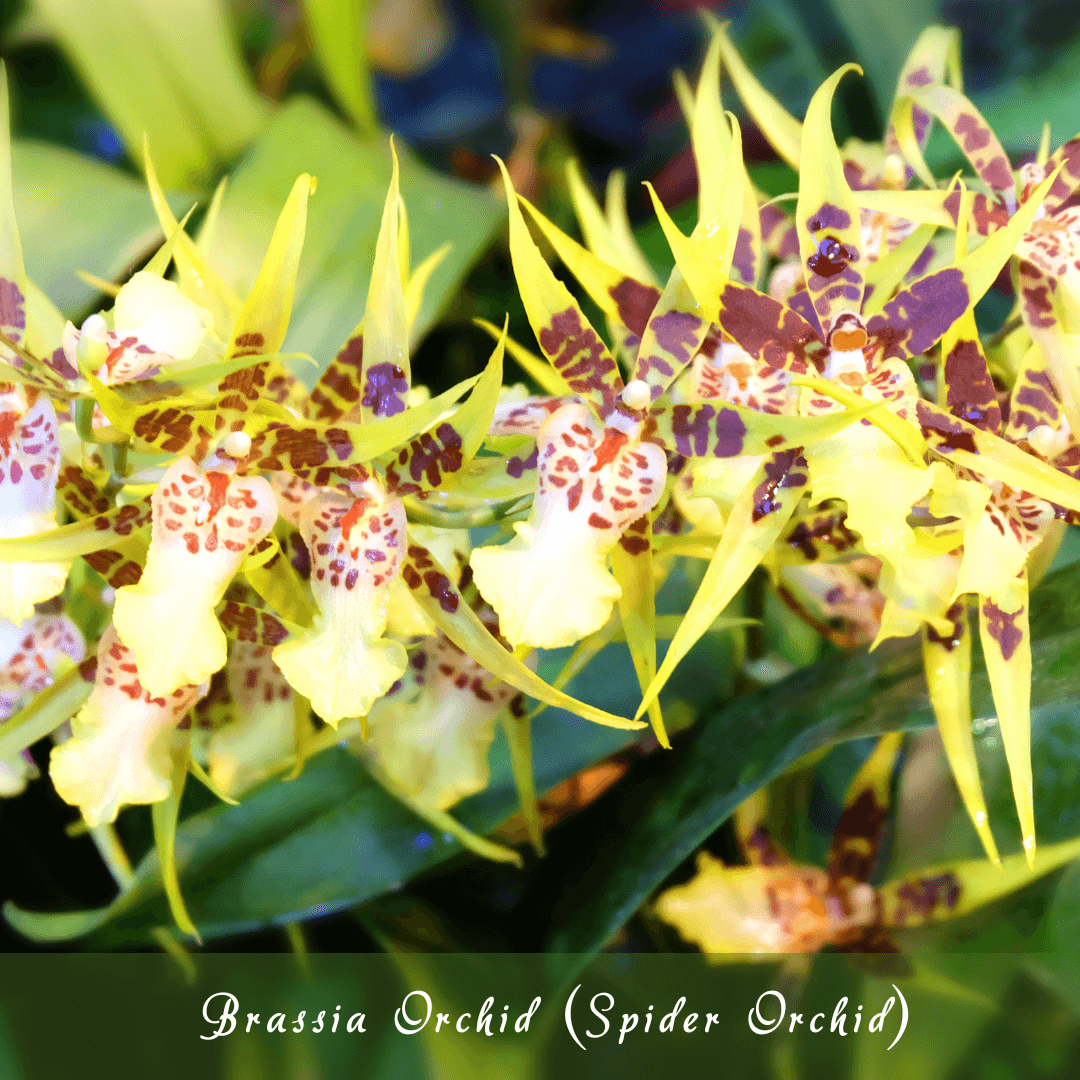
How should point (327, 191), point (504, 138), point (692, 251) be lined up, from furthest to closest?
point (504, 138)
point (327, 191)
point (692, 251)

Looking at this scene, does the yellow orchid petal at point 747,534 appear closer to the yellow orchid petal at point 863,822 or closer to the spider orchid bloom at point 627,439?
the spider orchid bloom at point 627,439

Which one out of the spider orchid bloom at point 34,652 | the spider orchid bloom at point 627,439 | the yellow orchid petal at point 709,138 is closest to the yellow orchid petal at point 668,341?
the spider orchid bloom at point 627,439

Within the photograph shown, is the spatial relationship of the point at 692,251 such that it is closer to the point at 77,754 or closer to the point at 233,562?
the point at 233,562

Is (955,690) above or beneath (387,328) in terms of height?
beneath

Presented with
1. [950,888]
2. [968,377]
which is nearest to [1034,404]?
[968,377]

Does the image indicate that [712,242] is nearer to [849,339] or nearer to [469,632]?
[849,339]

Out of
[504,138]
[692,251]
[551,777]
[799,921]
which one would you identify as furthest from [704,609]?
[504,138]
